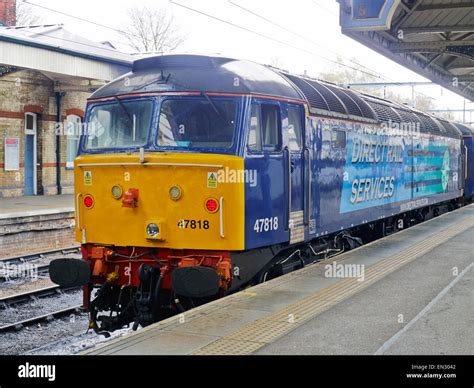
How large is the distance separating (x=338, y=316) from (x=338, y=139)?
162 inches

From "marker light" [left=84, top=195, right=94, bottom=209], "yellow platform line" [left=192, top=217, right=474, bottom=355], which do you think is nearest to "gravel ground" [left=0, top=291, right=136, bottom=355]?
"marker light" [left=84, top=195, right=94, bottom=209]

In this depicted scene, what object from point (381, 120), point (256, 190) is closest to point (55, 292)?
point (256, 190)

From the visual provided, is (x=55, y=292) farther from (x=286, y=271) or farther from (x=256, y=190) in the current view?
(x=256, y=190)

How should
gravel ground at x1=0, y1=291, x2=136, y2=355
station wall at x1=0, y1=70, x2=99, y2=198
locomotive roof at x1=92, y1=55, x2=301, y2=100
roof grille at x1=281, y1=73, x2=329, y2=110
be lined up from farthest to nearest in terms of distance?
1. station wall at x1=0, y1=70, x2=99, y2=198
2. roof grille at x1=281, y1=73, x2=329, y2=110
3. gravel ground at x1=0, y1=291, x2=136, y2=355
4. locomotive roof at x1=92, y1=55, x2=301, y2=100

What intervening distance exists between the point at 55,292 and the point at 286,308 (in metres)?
6.28

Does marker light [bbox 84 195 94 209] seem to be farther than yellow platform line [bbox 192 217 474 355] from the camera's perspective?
Yes

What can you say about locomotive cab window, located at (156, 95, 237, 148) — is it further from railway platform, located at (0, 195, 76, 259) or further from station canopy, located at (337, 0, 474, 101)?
railway platform, located at (0, 195, 76, 259)

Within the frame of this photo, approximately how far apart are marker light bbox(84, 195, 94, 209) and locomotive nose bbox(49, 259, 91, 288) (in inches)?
31.1

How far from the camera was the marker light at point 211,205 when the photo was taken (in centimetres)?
773

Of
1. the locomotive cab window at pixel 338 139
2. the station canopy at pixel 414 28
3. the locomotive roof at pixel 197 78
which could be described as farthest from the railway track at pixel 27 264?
the station canopy at pixel 414 28

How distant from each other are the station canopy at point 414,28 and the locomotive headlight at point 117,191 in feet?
16.2

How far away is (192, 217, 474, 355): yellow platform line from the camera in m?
6.10

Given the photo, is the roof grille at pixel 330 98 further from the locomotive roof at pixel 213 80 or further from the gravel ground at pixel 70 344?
the gravel ground at pixel 70 344

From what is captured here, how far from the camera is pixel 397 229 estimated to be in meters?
16.2
